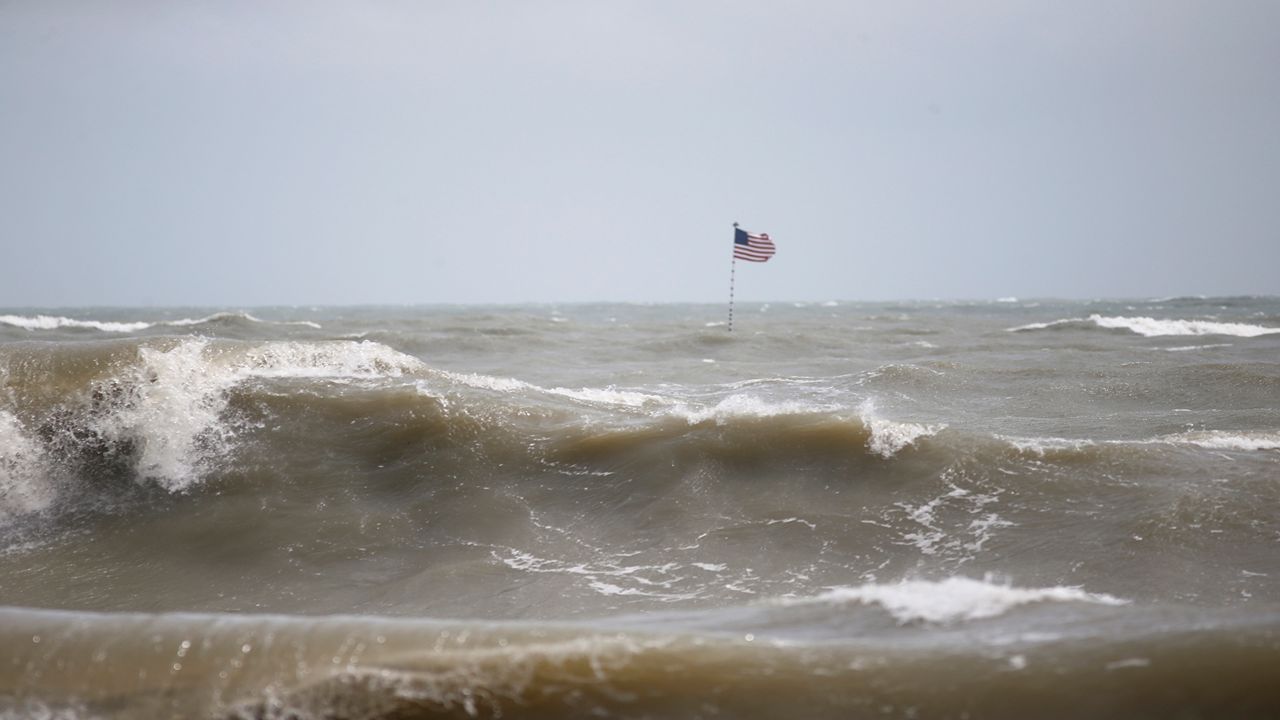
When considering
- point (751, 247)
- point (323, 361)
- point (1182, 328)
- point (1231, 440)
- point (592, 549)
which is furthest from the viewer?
point (1182, 328)

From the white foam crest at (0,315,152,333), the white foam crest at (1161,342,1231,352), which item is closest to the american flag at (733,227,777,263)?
the white foam crest at (1161,342,1231,352)

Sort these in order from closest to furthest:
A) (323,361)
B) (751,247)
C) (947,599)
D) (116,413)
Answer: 1. (947,599)
2. (116,413)
3. (323,361)
4. (751,247)

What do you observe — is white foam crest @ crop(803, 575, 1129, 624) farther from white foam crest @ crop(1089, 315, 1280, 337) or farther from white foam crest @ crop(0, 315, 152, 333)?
white foam crest @ crop(0, 315, 152, 333)

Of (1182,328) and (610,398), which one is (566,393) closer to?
(610,398)

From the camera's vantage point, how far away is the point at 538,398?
10.5 metres

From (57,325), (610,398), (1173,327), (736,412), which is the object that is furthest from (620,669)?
(57,325)

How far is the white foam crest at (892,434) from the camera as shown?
7.79 meters

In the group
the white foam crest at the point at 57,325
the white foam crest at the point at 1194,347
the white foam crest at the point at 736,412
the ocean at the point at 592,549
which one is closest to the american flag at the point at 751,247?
the white foam crest at the point at 1194,347

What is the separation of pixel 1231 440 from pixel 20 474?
10.8 meters

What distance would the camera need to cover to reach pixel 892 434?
797 centimetres

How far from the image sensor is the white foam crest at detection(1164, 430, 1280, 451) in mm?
7848

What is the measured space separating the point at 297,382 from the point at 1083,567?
767cm

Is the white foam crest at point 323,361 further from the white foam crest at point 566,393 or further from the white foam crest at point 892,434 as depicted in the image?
the white foam crest at point 892,434

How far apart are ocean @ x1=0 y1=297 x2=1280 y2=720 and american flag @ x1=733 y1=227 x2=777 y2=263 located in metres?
15.1
